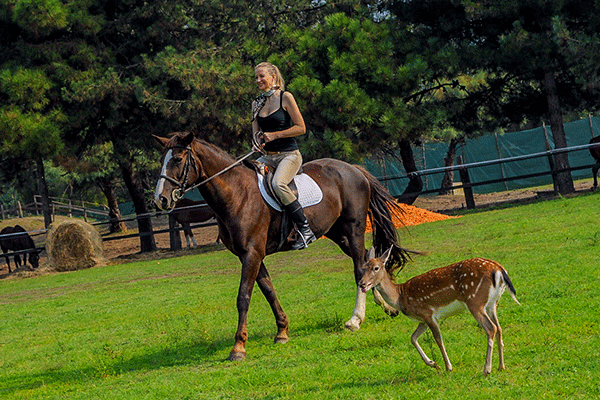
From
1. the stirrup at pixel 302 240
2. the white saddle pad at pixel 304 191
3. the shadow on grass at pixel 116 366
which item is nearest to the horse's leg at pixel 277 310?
the stirrup at pixel 302 240

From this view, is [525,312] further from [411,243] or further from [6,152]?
[6,152]

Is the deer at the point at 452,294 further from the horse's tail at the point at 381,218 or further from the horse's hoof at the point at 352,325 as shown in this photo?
the horse's tail at the point at 381,218

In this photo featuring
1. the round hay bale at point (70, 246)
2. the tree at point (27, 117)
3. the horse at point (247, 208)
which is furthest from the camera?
the round hay bale at point (70, 246)

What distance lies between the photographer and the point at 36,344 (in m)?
9.83

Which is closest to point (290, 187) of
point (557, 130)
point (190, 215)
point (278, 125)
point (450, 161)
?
point (278, 125)

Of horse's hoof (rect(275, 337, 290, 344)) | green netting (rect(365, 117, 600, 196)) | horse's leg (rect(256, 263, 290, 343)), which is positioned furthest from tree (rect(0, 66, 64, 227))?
horse's hoof (rect(275, 337, 290, 344))

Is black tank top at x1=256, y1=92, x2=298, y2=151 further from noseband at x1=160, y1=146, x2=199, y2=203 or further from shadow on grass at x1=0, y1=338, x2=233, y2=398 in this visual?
shadow on grass at x1=0, y1=338, x2=233, y2=398

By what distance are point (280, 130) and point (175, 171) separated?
137 cm

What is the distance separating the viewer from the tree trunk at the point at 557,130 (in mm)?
21797

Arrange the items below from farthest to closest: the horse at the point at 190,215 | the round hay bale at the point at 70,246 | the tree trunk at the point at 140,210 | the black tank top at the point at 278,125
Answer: the tree trunk at the point at 140,210
the horse at the point at 190,215
the round hay bale at the point at 70,246
the black tank top at the point at 278,125

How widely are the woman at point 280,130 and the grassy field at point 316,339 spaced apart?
140 cm

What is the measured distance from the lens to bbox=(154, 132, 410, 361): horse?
7.23 metres

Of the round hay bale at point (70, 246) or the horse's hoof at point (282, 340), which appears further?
the round hay bale at point (70, 246)

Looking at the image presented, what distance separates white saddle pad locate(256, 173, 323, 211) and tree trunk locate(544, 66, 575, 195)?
15678 millimetres
